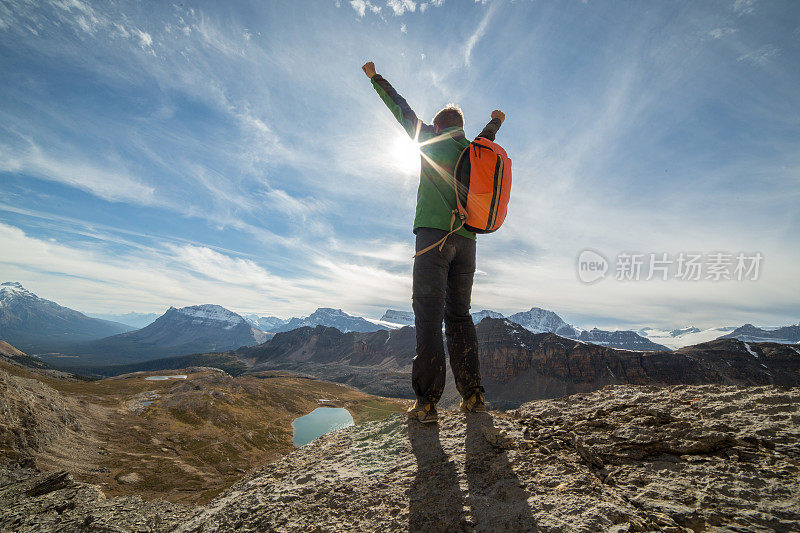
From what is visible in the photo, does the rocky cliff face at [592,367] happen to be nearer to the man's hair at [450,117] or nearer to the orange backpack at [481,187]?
the orange backpack at [481,187]

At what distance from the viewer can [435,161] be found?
4.81 metres

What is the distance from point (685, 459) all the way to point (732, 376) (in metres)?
204

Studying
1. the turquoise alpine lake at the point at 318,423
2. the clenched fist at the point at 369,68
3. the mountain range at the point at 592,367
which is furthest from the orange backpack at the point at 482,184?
the mountain range at the point at 592,367

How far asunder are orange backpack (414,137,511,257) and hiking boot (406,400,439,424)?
2235 mm

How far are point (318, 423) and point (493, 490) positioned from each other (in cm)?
8731

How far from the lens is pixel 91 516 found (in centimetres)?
381

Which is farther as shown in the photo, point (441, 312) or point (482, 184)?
point (441, 312)

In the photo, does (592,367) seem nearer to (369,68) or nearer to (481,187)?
(481,187)

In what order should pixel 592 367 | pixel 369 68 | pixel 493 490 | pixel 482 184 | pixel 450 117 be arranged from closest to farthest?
pixel 493 490
pixel 482 184
pixel 450 117
pixel 369 68
pixel 592 367

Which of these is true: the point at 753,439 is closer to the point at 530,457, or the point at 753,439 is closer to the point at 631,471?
the point at 631,471

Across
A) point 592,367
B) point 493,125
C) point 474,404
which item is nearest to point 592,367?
point 592,367

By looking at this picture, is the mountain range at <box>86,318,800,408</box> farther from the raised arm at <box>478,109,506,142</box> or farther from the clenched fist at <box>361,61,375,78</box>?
the clenched fist at <box>361,61,375,78</box>

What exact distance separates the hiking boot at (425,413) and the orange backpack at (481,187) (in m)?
2.23

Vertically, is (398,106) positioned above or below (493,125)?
above
